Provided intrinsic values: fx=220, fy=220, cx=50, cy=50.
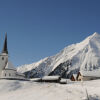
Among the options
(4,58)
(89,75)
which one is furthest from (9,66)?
(89,75)

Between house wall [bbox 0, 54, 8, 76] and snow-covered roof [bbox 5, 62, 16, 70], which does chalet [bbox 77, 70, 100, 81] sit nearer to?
snow-covered roof [bbox 5, 62, 16, 70]

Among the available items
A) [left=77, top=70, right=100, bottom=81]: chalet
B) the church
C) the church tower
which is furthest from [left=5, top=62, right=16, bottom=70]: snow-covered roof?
[left=77, top=70, right=100, bottom=81]: chalet

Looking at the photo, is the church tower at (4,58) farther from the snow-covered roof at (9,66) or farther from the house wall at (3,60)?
the snow-covered roof at (9,66)

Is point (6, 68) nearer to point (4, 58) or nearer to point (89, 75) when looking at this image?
point (4, 58)

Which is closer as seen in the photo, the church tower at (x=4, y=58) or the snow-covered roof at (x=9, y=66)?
the snow-covered roof at (x=9, y=66)

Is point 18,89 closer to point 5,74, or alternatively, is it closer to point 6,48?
point 5,74

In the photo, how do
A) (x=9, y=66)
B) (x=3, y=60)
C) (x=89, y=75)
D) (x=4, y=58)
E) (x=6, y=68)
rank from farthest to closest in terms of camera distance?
(x=4, y=58)
(x=3, y=60)
(x=9, y=66)
(x=6, y=68)
(x=89, y=75)

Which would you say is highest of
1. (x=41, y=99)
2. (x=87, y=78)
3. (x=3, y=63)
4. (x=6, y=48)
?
(x=6, y=48)

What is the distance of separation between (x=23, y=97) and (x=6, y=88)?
6.71 meters

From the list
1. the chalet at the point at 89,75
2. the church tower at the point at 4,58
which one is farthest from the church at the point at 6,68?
the chalet at the point at 89,75

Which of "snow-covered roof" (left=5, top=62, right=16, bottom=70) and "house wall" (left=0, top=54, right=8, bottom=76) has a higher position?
"house wall" (left=0, top=54, right=8, bottom=76)

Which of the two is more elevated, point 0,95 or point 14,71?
point 14,71

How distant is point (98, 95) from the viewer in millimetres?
27531

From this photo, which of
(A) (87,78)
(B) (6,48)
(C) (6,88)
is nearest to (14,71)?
(B) (6,48)
